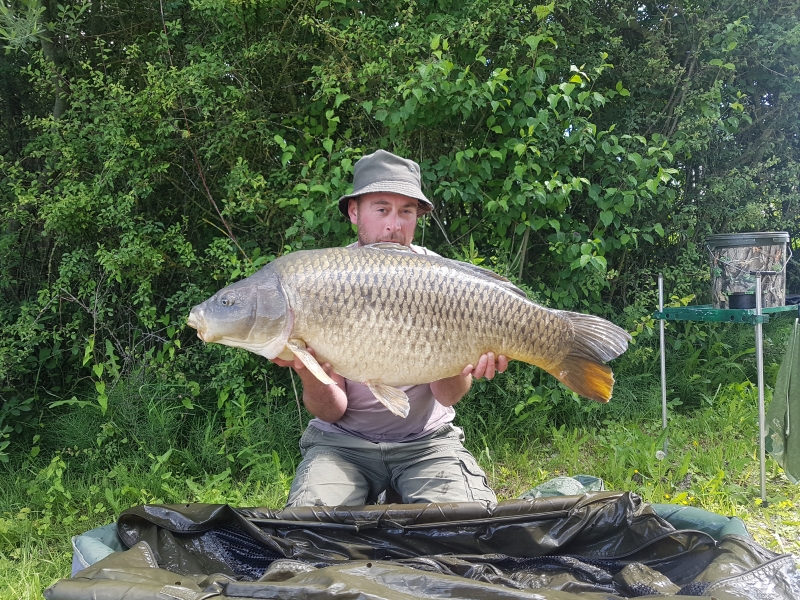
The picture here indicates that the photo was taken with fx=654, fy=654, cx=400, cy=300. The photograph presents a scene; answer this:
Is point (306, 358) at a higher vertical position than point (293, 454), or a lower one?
higher

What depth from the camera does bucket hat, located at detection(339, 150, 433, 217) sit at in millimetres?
1973

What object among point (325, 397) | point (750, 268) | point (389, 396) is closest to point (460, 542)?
point (389, 396)

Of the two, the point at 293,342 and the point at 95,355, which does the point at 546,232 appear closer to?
the point at 293,342

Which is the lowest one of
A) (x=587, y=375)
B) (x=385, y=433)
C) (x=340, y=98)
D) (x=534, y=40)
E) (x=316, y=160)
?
(x=385, y=433)

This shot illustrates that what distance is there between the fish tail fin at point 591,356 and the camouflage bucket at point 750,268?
125 cm

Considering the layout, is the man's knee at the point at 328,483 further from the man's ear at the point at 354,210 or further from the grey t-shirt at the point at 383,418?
the man's ear at the point at 354,210

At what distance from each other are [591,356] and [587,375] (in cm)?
5

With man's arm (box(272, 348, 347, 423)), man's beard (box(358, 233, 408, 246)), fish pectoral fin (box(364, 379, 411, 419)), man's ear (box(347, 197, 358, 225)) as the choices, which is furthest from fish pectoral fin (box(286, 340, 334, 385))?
Result: man's ear (box(347, 197, 358, 225))

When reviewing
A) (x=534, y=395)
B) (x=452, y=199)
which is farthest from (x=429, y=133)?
(x=534, y=395)

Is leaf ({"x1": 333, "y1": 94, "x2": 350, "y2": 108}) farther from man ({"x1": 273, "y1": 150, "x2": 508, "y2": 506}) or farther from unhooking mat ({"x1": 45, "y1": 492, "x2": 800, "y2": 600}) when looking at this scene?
unhooking mat ({"x1": 45, "y1": 492, "x2": 800, "y2": 600})

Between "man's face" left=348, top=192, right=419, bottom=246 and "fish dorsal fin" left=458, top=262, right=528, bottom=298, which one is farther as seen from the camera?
"man's face" left=348, top=192, right=419, bottom=246

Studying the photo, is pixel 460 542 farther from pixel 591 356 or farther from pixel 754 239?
pixel 754 239

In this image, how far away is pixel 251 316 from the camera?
1526 mm

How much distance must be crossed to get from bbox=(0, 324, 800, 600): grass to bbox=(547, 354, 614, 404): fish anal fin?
1073 millimetres
